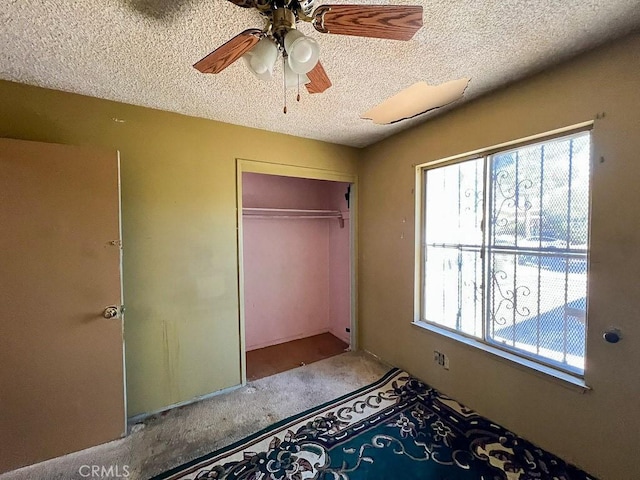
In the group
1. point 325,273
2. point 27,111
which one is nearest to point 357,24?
point 27,111

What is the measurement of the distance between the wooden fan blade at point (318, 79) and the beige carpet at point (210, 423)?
7.26 feet

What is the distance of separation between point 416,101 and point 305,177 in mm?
1205

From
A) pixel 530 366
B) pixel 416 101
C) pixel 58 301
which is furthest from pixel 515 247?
pixel 58 301

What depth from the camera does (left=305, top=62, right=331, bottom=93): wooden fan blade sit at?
121 centimetres

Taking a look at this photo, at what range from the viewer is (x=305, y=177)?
107 inches

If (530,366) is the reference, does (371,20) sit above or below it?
above

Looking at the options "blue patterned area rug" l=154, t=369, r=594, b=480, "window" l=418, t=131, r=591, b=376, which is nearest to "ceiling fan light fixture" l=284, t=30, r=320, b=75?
"window" l=418, t=131, r=591, b=376

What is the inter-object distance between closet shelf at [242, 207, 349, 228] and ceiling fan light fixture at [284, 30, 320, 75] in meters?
2.22

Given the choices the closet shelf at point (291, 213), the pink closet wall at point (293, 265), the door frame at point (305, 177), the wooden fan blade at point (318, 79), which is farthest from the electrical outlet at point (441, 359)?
the wooden fan blade at point (318, 79)

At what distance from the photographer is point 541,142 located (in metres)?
1.67

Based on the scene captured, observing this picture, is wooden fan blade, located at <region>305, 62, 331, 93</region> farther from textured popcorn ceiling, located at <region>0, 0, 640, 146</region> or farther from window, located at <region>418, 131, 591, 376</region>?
window, located at <region>418, 131, 591, 376</region>

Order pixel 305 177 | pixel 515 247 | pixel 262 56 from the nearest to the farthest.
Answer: pixel 262 56 < pixel 515 247 < pixel 305 177

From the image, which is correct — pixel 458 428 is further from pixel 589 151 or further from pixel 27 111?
pixel 27 111

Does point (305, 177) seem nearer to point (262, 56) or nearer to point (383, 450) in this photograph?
point (262, 56)
